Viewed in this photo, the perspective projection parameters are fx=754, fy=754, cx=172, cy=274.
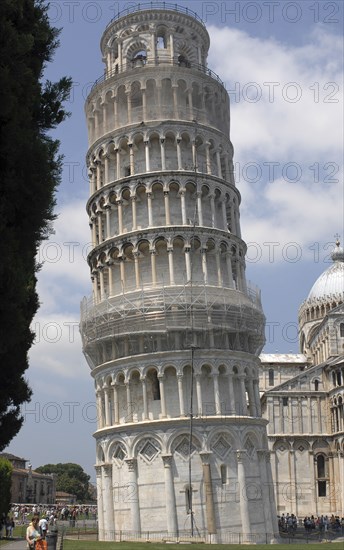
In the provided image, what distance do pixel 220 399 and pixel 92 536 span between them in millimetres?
11371

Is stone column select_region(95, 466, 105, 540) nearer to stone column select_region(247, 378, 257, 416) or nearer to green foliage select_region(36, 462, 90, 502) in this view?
stone column select_region(247, 378, 257, 416)

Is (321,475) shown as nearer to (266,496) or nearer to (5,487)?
(266,496)

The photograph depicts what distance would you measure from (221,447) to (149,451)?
12.3 ft

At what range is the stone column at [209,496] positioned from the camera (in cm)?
3750

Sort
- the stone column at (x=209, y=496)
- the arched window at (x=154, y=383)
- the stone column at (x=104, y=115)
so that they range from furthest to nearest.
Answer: the stone column at (x=104, y=115)
the arched window at (x=154, y=383)
the stone column at (x=209, y=496)

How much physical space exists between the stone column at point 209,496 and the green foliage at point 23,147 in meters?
23.7

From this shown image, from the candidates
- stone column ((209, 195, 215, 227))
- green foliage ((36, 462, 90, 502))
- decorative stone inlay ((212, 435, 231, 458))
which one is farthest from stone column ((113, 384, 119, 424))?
green foliage ((36, 462, 90, 502))

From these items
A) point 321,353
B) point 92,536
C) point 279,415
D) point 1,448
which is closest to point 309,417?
point 279,415

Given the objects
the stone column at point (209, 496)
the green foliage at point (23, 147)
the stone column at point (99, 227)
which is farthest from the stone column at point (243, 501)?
the green foliage at point (23, 147)

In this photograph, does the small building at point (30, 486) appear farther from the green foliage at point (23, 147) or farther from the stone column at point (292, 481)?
the green foliage at point (23, 147)

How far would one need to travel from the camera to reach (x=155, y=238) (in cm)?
4228

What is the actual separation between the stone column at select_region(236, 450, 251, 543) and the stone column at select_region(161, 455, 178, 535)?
3.45m

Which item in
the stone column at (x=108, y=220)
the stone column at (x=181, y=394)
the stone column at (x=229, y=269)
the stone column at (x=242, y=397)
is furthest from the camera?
the stone column at (x=108, y=220)

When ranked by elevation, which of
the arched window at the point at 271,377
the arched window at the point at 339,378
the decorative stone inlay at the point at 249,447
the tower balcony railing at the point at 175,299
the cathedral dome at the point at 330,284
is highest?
the cathedral dome at the point at 330,284
